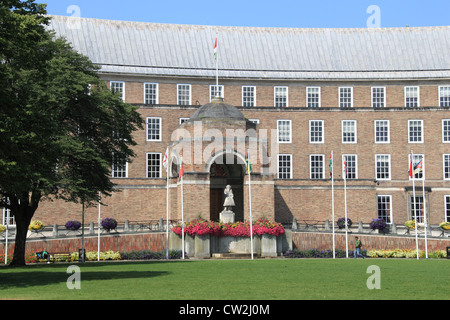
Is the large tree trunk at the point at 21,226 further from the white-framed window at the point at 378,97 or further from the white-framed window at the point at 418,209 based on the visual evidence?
the white-framed window at the point at 378,97

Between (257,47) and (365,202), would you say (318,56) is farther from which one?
Answer: (365,202)

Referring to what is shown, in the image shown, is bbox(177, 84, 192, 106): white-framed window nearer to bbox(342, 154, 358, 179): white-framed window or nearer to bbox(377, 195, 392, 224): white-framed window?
bbox(342, 154, 358, 179): white-framed window

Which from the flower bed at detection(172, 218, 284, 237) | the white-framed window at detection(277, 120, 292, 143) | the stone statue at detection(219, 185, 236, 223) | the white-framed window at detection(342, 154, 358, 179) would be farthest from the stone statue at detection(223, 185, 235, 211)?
the white-framed window at detection(342, 154, 358, 179)

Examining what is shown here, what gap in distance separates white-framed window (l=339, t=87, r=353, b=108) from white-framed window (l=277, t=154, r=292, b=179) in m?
8.27

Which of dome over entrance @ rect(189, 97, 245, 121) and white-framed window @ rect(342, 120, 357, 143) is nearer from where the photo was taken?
dome over entrance @ rect(189, 97, 245, 121)

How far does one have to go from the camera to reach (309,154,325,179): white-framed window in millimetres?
70812

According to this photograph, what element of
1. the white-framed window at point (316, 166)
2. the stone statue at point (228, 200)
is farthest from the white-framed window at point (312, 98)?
the stone statue at point (228, 200)

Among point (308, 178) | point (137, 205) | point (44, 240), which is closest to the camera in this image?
point (44, 240)

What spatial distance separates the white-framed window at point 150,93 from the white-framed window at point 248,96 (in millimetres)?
8957

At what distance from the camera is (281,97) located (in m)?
73.2

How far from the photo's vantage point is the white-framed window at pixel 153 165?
68062mm

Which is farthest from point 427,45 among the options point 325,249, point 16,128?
point 16,128

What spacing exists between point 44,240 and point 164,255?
8.58 meters

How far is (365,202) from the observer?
66.9 metres
